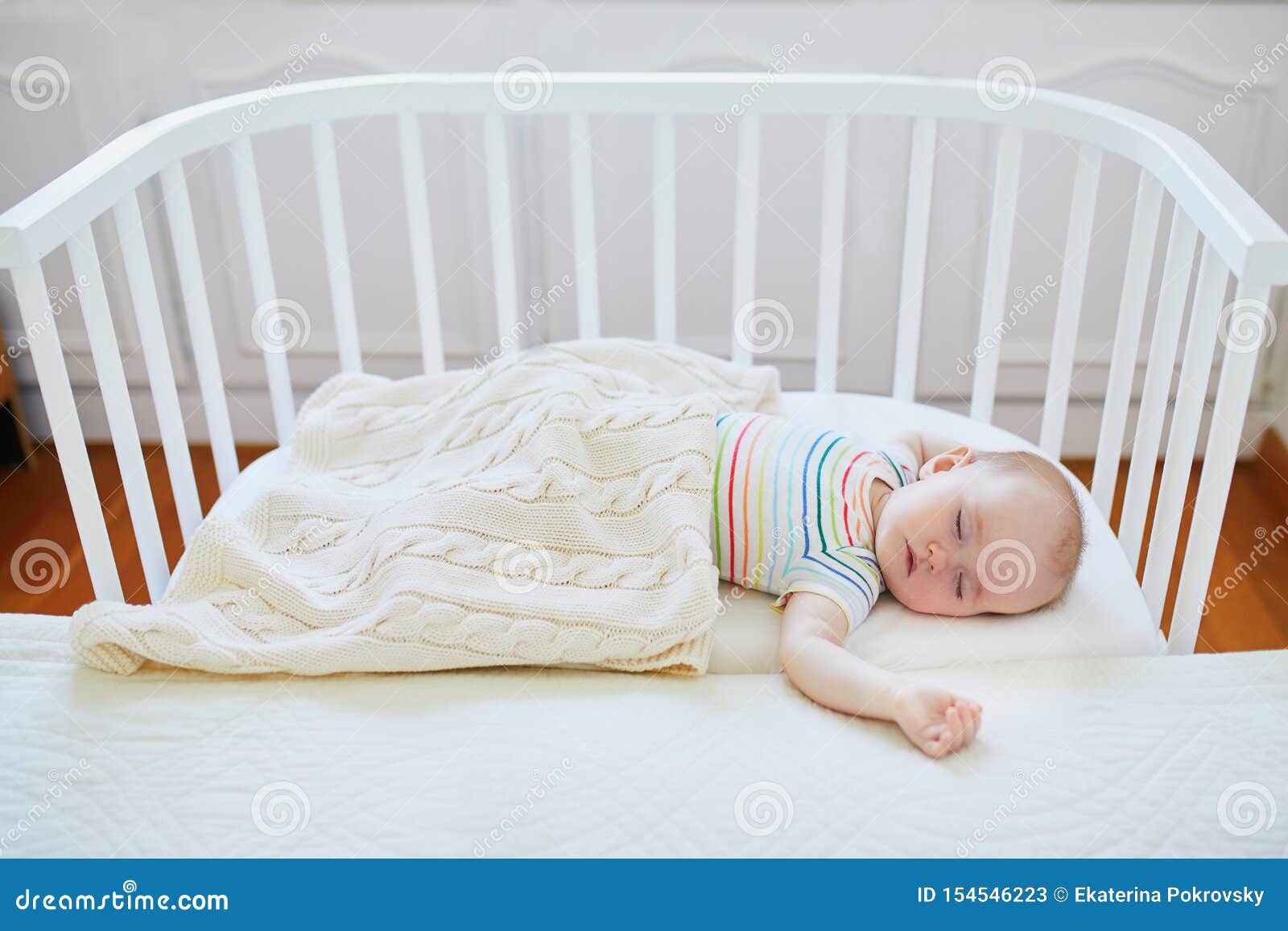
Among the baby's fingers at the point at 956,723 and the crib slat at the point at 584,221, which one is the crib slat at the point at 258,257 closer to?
the crib slat at the point at 584,221

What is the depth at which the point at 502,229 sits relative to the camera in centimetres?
134

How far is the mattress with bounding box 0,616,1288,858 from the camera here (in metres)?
0.84

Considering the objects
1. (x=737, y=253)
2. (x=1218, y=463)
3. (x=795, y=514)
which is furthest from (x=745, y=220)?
(x=1218, y=463)

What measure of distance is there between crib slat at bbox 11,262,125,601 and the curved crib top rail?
8 cm

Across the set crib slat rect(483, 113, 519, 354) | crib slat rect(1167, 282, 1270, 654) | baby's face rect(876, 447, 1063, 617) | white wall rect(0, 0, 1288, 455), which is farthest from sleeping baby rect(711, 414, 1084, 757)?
white wall rect(0, 0, 1288, 455)

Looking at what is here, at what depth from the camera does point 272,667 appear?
994mm

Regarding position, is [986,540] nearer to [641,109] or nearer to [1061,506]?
[1061,506]

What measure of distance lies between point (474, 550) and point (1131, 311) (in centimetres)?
68

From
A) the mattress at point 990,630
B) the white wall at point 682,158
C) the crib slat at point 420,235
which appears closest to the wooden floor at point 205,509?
the white wall at point 682,158

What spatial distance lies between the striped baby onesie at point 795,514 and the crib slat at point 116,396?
547 millimetres
